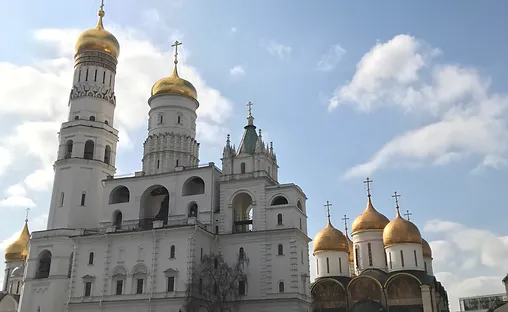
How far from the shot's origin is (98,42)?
153 feet

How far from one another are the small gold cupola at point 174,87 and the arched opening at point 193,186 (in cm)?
779

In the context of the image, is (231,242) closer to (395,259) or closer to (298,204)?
(298,204)

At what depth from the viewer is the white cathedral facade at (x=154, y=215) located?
3672 centimetres

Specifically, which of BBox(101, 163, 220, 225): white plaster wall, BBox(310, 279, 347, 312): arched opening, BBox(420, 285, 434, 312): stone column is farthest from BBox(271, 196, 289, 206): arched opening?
BBox(420, 285, 434, 312): stone column

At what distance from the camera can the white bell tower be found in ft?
140

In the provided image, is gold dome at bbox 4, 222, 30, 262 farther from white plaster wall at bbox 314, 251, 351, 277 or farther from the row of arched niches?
the row of arched niches

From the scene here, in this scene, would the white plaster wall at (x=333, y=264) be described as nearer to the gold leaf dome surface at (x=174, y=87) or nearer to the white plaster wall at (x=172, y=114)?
the white plaster wall at (x=172, y=114)

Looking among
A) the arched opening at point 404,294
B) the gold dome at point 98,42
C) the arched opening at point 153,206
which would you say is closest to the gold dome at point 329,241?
the arched opening at point 404,294

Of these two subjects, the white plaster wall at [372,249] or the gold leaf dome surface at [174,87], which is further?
the white plaster wall at [372,249]

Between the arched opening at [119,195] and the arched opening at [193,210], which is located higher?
the arched opening at [119,195]

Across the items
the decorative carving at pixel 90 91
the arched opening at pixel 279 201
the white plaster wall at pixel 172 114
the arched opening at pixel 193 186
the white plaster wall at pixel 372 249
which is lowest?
the white plaster wall at pixel 372 249

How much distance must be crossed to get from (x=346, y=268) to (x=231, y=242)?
13722mm

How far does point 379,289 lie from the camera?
142 feet

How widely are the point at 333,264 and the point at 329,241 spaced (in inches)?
79.5
